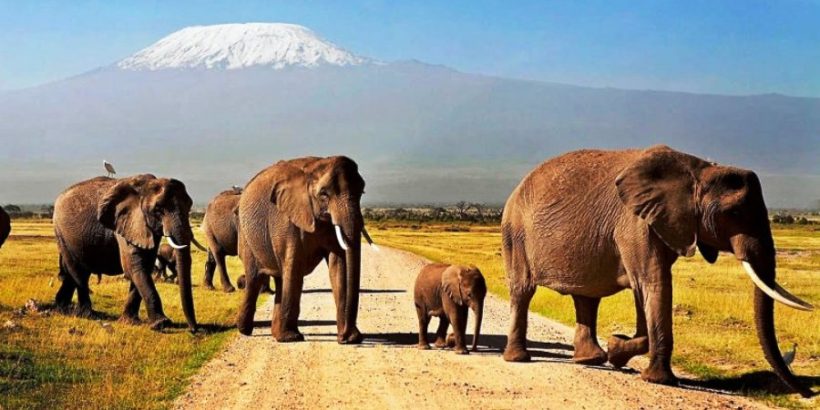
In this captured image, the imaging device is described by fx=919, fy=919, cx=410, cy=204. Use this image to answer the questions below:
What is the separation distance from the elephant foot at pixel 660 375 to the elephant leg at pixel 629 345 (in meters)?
0.67

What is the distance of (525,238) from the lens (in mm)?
15742

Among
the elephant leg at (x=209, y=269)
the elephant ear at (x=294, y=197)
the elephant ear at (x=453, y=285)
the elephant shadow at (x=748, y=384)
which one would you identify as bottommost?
the elephant leg at (x=209, y=269)

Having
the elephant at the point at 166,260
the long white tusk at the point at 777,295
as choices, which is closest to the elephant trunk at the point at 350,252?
the long white tusk at the point at 777,295

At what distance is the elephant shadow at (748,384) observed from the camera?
13.3m

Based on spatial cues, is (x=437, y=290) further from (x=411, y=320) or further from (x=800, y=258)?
(x=800, y=258)

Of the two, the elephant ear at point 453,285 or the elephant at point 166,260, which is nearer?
the elephant ear at point 453,285

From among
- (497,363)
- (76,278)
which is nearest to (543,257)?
(497,363)

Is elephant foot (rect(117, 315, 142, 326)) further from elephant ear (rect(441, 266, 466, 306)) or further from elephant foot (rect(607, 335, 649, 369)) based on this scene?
elephant foot (rect(607, 335, 649, 369))

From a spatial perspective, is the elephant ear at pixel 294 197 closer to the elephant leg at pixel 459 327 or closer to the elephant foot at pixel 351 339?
the elephant foot at pixel 351 339

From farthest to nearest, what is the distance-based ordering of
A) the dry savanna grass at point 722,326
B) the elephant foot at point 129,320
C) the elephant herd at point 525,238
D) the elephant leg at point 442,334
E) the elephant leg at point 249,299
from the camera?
the elephant foot at point 129,320 → the elephant leg at point 249,299 → the elephant leg at point 442,334 → the dry savanna grass at point 722,326 → the elephant herd at point 525,238

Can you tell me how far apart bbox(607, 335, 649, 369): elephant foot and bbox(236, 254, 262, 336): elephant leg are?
307 inches

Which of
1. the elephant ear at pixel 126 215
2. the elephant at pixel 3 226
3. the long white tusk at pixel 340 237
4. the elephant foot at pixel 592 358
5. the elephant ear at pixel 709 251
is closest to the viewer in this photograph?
the elephant ear at pixel 709 251

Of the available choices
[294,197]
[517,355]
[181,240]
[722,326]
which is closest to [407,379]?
[517,355]

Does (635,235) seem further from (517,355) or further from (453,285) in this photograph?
(453,285)
